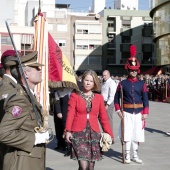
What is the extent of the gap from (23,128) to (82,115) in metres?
2.34

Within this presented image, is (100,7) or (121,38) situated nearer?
(121,38)

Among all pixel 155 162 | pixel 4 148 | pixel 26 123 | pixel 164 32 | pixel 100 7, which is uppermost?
pixel 100 7

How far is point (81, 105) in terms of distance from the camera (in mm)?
6230

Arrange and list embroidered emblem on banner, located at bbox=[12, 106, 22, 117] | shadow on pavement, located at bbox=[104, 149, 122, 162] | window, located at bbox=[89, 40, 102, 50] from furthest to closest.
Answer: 1. window, located at bbox=[89, 40, 102, 50]
2. shadow on pavement, located at bbox=[104, 149, 122, 162]
3. embroidered emblem on banner, located at bbox=[12, 106, 22, 117]

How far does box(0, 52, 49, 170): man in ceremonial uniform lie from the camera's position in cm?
382

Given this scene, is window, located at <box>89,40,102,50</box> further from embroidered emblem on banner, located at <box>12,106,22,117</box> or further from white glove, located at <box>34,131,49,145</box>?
embroidered emblem on banner, located at <box>12,106,22,117</box>

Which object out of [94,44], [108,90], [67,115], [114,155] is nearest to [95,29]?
[94,44]

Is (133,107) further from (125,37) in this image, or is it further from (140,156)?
(125,37)

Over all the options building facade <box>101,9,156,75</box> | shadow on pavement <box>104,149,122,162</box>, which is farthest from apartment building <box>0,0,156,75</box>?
shadow on pavement <box>104,149,122,162</box>

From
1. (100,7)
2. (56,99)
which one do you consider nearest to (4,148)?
(56,99)

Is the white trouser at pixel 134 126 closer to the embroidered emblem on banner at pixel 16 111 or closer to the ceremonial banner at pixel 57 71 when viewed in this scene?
the ceremonial banner at pixel 57 71

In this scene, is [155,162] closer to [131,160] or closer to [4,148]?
[131,160]

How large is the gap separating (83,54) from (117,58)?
561 cm

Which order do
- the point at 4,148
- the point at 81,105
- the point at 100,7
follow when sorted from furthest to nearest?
the point at 100,7, the point at 81,105, the point at 4,148
